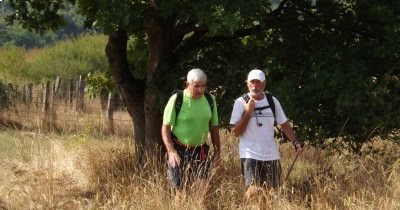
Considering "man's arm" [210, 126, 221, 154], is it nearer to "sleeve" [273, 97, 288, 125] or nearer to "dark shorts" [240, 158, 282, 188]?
"dark shorts" [240, 158, 282, 188]

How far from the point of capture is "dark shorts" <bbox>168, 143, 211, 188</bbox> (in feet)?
20.0

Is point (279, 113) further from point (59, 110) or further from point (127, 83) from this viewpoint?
point (59, 110)

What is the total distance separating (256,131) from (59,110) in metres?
11.1

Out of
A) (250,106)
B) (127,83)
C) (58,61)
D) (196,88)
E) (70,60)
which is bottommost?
(250,106)

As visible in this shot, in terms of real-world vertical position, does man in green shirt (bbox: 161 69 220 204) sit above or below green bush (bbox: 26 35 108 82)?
below

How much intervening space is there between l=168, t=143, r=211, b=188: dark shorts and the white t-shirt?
450mm

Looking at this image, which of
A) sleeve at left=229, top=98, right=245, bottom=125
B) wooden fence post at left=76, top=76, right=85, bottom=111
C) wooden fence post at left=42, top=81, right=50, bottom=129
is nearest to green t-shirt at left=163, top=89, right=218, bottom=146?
sleeve at left=229, top=98, right=245, bottom=125

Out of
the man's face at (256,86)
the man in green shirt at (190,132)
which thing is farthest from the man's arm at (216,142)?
the man's face at (256,86)

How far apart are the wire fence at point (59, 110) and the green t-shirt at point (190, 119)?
7412 mm

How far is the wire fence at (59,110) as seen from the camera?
1472 centimetres

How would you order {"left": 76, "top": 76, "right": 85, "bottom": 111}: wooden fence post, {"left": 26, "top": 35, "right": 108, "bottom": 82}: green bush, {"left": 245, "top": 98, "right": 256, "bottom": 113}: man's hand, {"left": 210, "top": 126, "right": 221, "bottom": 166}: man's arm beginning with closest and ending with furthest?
{"left": 245, "top": 98, "right": 256, "bottom": 113}: man's hand
{"left": 210, "top": 126, "right": 221, "bottom": 166}: man's arm
{"left": 76, "top": 76, "right": 85, "bottom": 111}: wooden fence post
{"left": 26, "top": 35, "right": 108, "bottom": 82}: green bush

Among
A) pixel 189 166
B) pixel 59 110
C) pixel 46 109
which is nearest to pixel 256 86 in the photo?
pixel 189 166

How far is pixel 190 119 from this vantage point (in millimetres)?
6000

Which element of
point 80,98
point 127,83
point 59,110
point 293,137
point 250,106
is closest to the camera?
point 250,106
